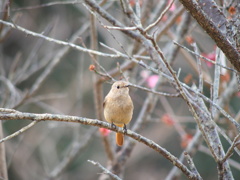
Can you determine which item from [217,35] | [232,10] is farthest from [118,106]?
[217,35]

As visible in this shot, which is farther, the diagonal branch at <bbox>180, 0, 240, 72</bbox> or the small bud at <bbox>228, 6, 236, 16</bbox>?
the small bud at <bbox>228, 6, 236, 16</bbox>

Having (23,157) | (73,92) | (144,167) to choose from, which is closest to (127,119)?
(23,157)

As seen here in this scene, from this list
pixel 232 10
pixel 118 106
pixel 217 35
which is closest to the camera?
pixel 217 35

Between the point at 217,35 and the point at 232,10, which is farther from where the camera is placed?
the point at 232,10

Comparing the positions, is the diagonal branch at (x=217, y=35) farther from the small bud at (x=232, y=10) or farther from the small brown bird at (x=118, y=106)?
the small brown bird at (x=118, y=106)

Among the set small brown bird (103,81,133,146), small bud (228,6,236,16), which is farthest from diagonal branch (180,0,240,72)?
small brown bird (103,81,133,146)

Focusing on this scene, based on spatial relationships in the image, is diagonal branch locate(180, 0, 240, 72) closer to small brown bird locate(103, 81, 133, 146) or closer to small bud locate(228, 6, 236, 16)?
small bud locate(228, 6, 236, 16)

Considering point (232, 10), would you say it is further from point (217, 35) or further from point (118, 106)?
point (118, 106)

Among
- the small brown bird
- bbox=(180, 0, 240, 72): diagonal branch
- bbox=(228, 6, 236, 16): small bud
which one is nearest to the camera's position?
bbox=(180, 0, 240, 72): diagonal branch

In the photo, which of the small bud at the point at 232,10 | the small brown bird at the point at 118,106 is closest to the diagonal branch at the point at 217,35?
the small bud at the point at 232,10

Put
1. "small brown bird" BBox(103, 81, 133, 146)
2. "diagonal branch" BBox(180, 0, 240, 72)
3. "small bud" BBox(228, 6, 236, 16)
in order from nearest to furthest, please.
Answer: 1. "diagonal branch" BBox(180, 0, 240, 72)
2. "small bud" BBox(228, 6, 236, 16)
3. "small brown bird" BBox(103, 81, 133, 146)

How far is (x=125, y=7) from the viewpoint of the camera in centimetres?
300

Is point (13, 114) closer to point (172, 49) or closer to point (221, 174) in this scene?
point (221, 174)

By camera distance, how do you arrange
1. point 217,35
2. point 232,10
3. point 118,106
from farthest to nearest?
point 118,106
point 232,10
point 217,35
